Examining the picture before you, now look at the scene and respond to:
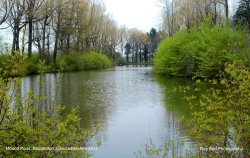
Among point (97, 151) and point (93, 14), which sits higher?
point (93, 14)

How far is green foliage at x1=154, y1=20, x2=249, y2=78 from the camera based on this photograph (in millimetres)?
22609

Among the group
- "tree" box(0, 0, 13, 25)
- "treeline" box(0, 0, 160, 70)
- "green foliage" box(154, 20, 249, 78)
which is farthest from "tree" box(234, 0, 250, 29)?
"tree" box(0, 0, 13, 25)

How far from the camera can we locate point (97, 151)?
23.5 ft

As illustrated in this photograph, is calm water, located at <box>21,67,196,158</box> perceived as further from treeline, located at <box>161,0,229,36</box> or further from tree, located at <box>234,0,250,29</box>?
tree, located at <box>234,0,250,29</box>

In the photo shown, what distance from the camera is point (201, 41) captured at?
987 inches

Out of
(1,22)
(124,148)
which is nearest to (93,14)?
(1,22)

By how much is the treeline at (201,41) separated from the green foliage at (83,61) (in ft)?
43.1

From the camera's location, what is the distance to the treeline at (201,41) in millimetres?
22406

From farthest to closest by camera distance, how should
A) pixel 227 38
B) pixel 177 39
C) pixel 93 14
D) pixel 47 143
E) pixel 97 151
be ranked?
pixel 93 14
pixel 177 39
pixel 227 38
pixel 97 151
pixel 47 143

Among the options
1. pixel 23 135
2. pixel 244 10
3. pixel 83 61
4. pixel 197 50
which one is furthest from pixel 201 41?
pixel 83 61

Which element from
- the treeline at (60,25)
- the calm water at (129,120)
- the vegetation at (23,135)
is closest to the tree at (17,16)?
the treeline at (60,25)

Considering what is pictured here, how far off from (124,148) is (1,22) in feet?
88.4

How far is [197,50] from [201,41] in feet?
2.80

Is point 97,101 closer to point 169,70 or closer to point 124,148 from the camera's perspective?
point 124,148
